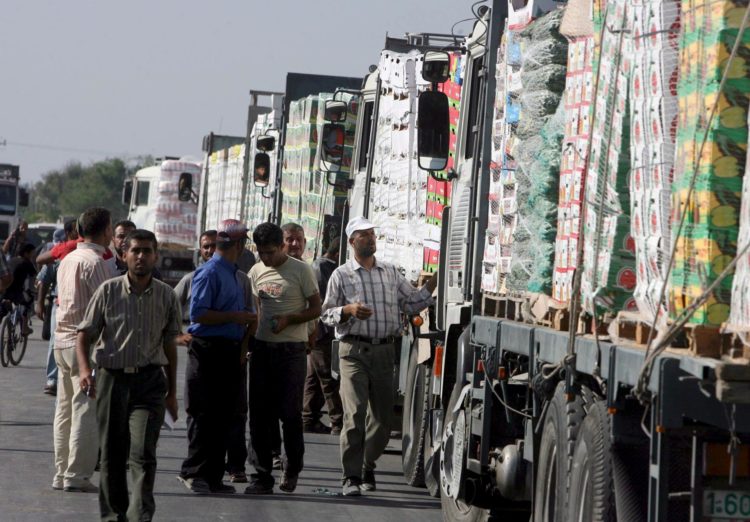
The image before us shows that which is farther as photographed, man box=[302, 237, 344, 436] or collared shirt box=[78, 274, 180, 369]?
man box=[302, 237, 344, 436]

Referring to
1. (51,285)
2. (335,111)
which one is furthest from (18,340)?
(335,111)

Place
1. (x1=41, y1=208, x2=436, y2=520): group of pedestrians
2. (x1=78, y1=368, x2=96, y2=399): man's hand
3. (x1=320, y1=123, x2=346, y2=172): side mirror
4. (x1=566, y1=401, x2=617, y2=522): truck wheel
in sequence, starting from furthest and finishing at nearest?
(x1=320, y1=123, x2=346, y2=172): side mirror → (x1=41, y1=208, x2=436, y2=520): group of pedestrians → (x1=78, y1=368, x2=96, y2=399): man's hand → (x1=566, y1=401, x2=617, y2=522): truck wheel

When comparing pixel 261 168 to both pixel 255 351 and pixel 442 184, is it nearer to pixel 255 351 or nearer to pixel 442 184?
pixel 442 184

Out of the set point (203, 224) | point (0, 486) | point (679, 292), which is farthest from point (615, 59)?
point (203, 224)

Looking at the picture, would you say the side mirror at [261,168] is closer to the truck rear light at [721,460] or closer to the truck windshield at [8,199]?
the truck rear light at [721,460]

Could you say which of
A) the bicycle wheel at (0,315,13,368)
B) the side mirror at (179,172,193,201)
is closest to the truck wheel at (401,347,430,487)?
the bicycle wheel at (0,315,13,368)

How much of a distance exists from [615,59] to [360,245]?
204 inches

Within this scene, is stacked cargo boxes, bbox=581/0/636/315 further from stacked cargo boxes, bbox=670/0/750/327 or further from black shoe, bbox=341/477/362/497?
black shoe, bbox=341/477/362/497

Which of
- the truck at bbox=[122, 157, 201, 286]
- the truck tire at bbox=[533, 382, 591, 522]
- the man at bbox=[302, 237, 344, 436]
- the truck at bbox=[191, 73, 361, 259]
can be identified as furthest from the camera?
the truck at bbox=[122, 157, 201, 286]

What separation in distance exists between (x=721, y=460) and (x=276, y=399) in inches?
236

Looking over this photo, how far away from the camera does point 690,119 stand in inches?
214

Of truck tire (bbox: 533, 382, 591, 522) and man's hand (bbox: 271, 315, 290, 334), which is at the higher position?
man's hand (bbox: 271, 315, 290, 334)

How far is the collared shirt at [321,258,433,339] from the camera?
11391mm

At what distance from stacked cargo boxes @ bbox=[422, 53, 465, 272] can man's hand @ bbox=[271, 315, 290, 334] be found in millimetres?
1371
